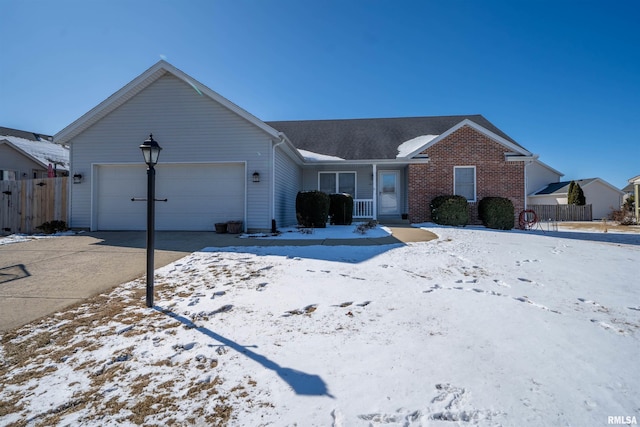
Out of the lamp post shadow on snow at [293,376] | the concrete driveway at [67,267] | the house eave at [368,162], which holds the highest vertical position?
the house eave at [368,162]

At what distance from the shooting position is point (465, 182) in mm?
11836

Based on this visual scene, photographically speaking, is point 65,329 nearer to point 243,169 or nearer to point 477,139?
point 243,169

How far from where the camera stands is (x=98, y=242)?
7414mm

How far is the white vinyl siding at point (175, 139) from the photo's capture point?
916 cm

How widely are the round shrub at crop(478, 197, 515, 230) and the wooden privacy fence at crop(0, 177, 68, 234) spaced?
14251mm

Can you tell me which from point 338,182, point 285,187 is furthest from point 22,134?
point 338,182

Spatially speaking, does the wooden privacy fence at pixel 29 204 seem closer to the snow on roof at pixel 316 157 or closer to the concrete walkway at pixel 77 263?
the concrete walkway at pixel 77 263

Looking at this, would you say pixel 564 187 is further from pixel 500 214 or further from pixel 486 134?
pixel 500 214

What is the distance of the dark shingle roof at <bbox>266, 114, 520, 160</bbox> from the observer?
13.4 meters

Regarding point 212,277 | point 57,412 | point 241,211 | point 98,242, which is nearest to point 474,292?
point 212,277

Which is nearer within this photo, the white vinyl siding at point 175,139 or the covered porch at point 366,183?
the white vinyl siding at point 175,139

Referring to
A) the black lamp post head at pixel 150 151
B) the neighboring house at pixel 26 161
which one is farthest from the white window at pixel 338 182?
the neighboring house at pixel 26 161

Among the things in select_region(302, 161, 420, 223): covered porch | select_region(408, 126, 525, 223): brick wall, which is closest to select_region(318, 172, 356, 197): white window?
select_region(302, 161, 420, 223): covered porch

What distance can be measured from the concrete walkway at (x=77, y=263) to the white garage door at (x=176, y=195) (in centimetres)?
96
